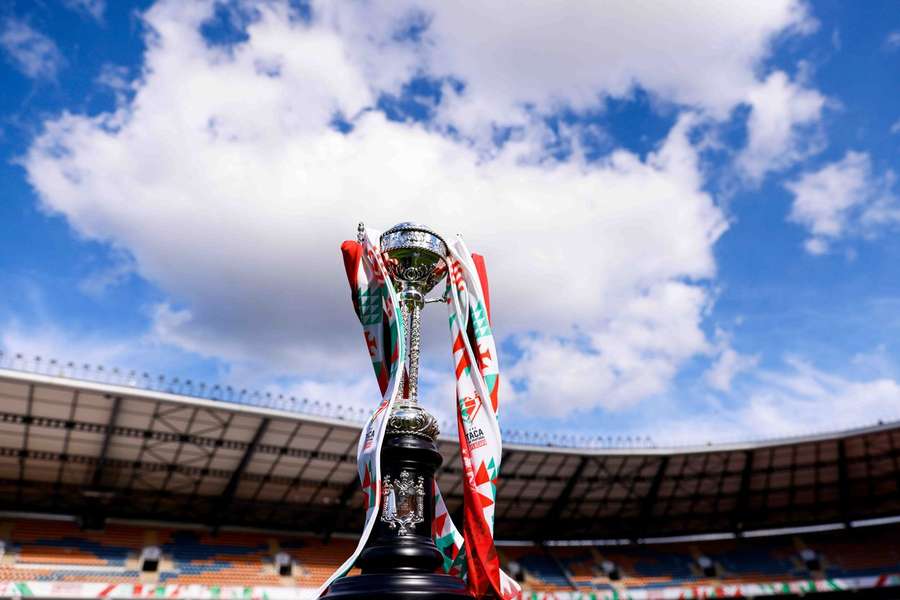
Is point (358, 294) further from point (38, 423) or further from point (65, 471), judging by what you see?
point (65, 471)

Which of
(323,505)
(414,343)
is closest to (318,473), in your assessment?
(323,505)

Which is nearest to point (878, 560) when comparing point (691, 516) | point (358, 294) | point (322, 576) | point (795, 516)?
point (795, 516)

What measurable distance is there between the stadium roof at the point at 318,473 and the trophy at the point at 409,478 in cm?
1852

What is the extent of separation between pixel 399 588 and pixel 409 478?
1.39 metres

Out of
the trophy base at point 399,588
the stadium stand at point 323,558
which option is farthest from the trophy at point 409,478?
the stadium stand at point 323,558

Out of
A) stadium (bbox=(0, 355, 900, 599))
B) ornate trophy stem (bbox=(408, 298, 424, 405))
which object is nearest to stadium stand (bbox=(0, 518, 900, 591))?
stadium (bbox=(0, 355, 900, 599))

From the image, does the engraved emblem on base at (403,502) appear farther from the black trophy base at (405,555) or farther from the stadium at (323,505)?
the stadium at (323,505)

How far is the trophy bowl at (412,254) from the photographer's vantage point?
9.31 m

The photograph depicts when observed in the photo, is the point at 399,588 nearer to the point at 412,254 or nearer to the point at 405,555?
the point at 405,555

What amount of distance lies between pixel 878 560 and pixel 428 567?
126ft

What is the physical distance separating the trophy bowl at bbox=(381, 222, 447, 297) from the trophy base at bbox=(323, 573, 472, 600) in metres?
3.96

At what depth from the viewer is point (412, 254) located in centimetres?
933

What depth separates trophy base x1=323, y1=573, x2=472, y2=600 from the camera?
666 cm

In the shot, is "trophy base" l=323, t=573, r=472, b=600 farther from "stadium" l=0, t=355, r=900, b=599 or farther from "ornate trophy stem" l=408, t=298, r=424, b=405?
"stadium" l=0, t=355, r=900, b=599
